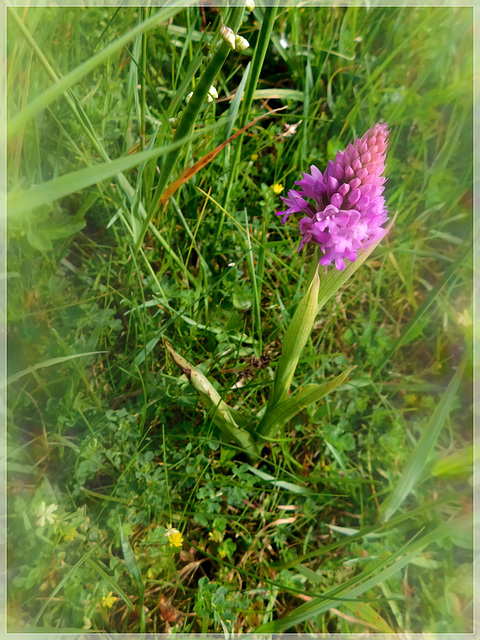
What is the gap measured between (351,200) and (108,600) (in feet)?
2.73

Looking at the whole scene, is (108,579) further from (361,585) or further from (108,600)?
(361,585)

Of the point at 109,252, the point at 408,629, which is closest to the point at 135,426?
the point at 109,252

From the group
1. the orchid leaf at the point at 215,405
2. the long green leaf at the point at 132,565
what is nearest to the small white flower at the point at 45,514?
the long green leaf at the point at 132,565

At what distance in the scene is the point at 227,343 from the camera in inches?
39.1

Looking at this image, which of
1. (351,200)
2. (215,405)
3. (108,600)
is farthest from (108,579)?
(351,200)

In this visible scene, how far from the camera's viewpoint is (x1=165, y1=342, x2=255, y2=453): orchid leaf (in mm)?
809

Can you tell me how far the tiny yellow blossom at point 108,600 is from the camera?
81cm

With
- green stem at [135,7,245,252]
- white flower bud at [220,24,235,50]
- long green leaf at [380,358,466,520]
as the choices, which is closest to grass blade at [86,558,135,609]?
long green leaf at [380,358,466,520]

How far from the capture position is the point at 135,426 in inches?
34.8

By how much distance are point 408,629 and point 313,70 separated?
4.66 ft

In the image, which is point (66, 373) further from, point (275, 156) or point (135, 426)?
point (275, 156)

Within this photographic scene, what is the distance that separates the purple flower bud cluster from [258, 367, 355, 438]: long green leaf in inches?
8.1

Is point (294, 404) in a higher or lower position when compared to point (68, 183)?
lower

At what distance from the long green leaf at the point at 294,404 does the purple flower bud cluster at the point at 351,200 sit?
206mm
